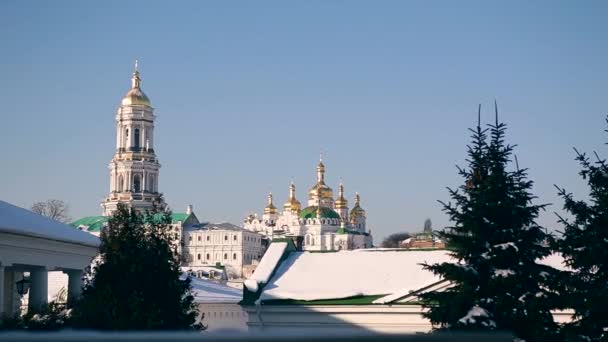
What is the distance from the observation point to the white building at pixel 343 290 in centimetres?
3209

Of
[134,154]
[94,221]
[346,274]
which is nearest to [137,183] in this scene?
[134,154]

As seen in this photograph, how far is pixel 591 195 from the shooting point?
20734mm

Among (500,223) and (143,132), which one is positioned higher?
(143,132)

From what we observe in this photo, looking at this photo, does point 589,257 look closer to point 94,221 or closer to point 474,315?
point 474,315

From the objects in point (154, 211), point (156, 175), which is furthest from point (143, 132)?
point (154, 211)

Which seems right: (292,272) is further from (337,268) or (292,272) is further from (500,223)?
(500,223)

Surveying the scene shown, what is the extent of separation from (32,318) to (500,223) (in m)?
8.60

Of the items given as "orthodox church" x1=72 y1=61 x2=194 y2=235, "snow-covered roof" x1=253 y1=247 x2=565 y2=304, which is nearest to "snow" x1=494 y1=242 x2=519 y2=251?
"snow-covered roof" x1=253 y1=247 x2=565 y2=304

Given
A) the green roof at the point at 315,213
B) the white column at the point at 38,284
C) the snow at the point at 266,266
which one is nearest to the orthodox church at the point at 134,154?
the green roof at the point at 315,213

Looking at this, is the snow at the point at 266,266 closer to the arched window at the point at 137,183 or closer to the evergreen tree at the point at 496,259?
the evergreen tree at the point at 496,259

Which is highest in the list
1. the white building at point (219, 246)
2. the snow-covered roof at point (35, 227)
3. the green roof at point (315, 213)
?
the green roof at point (315, 213)

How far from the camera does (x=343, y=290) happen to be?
110ft

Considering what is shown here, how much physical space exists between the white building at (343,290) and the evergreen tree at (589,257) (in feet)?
32.7

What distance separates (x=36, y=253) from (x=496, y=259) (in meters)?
10.7
